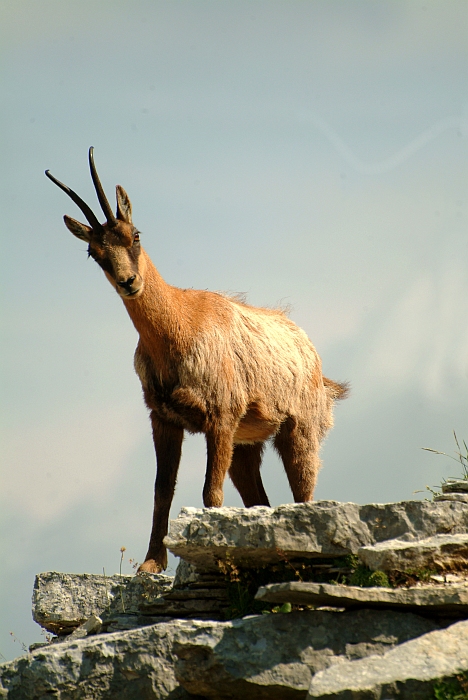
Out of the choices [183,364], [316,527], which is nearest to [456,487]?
[316,527]

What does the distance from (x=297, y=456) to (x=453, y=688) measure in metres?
5.46

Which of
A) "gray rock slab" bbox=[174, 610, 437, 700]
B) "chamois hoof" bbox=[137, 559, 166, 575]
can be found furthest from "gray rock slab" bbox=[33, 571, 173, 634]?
"gray rock slab" bbox=[174, 610, 437, 700]

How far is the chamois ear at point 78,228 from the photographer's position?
865cm

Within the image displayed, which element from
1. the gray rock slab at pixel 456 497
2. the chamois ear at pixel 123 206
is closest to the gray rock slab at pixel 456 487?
the gray rock slab at pixel 456 497

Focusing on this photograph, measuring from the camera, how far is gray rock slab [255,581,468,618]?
5.40 metres

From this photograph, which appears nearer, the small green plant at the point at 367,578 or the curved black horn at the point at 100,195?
the small green plant at the point at 367,578

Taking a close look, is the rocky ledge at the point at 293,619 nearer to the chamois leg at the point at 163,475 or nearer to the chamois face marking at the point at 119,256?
the chamois leg at the point at 163,475

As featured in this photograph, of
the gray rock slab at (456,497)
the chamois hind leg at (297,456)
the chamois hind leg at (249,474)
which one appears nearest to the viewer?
the gray rock slab at (456,497)

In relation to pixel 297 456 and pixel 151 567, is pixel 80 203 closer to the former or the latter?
pixel 151 567

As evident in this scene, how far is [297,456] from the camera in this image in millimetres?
10133

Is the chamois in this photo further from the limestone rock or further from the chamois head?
the limestone rock

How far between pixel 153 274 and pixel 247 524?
11.4 ft

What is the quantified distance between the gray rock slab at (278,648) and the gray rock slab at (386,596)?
111 millimetres

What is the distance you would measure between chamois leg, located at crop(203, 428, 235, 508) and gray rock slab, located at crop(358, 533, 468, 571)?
279 centimetres
